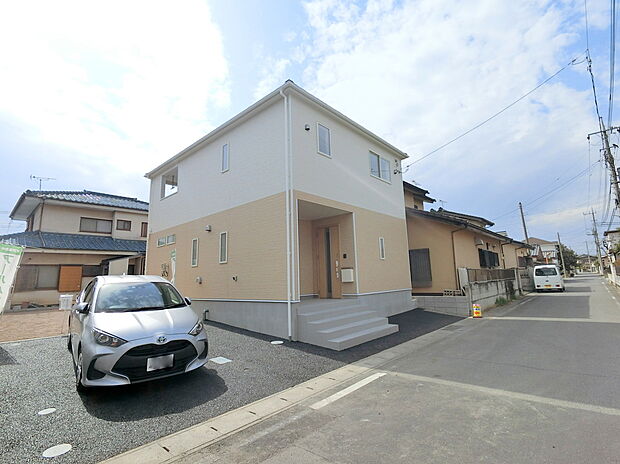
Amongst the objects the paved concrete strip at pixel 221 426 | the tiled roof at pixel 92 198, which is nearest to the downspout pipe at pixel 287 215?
the paved concrete strip at pixel 221 426

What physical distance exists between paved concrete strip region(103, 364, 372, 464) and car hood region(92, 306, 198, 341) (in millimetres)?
1321

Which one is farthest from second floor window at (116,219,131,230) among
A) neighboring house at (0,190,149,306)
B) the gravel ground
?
the gravel ground

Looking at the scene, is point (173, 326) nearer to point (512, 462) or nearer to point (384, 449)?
point (384, 449)

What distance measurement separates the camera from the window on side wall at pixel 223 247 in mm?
8531

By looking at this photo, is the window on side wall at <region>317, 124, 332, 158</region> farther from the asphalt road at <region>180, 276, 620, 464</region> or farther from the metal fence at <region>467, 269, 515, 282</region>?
the metal fence at <region>467, 269, 515, 282</region>

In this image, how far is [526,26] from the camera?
6738 mm

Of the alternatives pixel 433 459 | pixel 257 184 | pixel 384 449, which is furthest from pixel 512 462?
pixel 257 184

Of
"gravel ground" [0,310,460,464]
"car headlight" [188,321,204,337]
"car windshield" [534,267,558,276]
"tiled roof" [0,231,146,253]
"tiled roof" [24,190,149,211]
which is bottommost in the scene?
"gravel ground" [0,310,460,464]

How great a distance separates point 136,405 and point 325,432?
Result: 89.0 inches

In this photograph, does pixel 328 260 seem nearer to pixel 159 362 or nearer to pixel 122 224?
pixel 159 362

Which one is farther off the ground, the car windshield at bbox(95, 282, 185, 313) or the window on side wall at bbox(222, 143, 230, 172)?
the window on side wall at bbox(222, 143, 230, 172)

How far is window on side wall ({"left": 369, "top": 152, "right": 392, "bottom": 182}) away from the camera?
32.9ft

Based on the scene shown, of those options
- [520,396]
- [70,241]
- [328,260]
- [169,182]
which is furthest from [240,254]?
[70,241]

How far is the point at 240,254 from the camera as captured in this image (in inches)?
315
